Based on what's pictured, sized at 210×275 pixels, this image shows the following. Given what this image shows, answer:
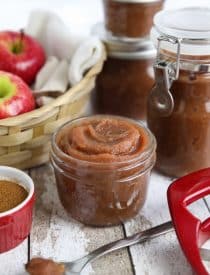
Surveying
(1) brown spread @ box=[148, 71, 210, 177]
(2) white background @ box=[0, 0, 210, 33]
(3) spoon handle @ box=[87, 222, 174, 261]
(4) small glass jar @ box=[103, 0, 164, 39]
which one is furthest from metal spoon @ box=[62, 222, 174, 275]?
(2) white background @ box=[0, 0, 210, 33]

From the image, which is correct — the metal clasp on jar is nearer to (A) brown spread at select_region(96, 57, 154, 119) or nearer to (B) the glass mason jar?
(B) the glass mason jar

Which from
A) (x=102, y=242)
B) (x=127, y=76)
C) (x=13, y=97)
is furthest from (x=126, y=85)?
(x=102, y=242)

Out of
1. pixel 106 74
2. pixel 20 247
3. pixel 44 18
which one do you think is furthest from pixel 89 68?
pixel 20 247

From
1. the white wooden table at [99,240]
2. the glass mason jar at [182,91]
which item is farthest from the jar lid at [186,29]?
the white wooden table at [99,240]

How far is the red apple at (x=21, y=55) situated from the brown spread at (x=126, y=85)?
0.37 ft

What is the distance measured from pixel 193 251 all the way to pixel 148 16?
0.43 meters

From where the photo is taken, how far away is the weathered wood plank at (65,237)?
2.31 ft

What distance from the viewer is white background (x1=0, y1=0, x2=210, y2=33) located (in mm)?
1249

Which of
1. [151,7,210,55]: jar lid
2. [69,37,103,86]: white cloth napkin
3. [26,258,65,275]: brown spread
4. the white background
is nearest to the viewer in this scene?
[26,258,65,275]: brown spread

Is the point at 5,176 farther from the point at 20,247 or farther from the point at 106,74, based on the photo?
the point at 106,74

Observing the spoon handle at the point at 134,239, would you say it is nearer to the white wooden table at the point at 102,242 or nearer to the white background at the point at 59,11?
the white wooden table at the point at 102,242

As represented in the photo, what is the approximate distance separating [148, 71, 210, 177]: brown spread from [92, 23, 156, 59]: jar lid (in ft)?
0.45

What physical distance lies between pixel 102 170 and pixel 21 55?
0.32m

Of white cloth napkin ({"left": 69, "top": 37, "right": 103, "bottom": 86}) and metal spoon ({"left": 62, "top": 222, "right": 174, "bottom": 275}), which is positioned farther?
white cloth napkin ({"left": 69, "top": 37, "right": 103, "bottom": 86})
